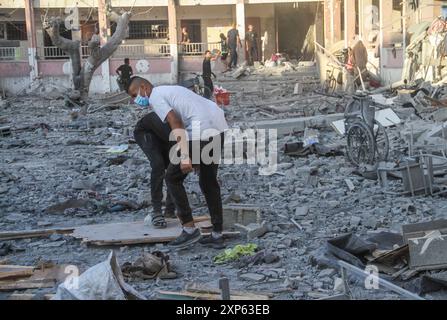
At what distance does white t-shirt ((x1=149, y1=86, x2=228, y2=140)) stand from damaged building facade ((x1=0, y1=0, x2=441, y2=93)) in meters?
21.2

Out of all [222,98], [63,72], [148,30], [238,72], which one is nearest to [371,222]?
[222,98]

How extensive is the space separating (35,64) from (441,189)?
84.5ft

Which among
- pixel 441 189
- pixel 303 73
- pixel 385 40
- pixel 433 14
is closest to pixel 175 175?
pixel 441 189

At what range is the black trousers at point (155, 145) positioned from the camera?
21.8 ft

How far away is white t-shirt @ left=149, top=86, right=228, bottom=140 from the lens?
596 cm

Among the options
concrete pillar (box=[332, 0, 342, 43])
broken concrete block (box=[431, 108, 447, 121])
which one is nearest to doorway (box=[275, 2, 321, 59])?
concrete pillar (box=[332, 0, 342, 43])

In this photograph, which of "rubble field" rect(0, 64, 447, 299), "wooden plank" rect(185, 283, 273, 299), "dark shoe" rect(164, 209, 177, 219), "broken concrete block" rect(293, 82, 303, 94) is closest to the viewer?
"wooden plank" rect(185, 283, 273, 299)

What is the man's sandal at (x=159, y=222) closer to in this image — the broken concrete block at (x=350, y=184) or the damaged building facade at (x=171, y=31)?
the broken concrete block at (x=350, y=184)

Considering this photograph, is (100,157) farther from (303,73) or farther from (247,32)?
(247,32)

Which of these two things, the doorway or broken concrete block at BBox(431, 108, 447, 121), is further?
the doorway

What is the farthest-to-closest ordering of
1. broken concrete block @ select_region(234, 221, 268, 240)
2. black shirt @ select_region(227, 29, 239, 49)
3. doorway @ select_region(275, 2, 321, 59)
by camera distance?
doorway @ select_region(275, 2, 321, 59) → black shirt @ select_region(227, 29, 239, 49) → broken concrete block @ select_region(234, 221, 268, 240)

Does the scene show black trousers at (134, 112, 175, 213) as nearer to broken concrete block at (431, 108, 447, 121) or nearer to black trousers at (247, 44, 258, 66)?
broken concrete block at (431, 108, 447, 121)

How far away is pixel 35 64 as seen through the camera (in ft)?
101

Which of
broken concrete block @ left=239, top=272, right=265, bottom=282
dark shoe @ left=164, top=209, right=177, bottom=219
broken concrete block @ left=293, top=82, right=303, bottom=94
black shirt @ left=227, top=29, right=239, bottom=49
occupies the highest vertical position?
black shirt @ left=227, top=29, right=239, bottom=49
